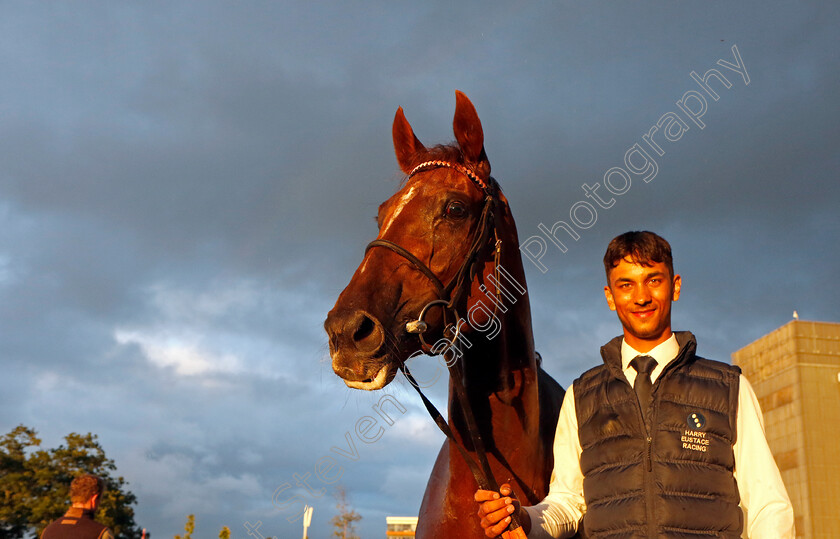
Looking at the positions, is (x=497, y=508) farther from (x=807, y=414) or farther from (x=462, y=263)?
(x=807, y=414)

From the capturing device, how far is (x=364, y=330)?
2674 mm

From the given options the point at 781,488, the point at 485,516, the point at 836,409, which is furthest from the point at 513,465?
the point at 836,409

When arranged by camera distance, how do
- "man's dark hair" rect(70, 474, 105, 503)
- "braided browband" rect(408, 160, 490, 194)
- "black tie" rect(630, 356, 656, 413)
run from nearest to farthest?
"black tie" rect(630, 356, 656, 413) < "braided browband" rect(408, 160, 490, 194) < "man's dark hair" rect(70, 474, 105, 503)

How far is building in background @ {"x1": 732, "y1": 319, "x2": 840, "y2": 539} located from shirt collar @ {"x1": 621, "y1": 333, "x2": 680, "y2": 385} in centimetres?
3304

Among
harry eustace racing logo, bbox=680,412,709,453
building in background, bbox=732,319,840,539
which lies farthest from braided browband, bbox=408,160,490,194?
building in background, bbox=732,319,840,539

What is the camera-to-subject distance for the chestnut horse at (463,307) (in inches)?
114

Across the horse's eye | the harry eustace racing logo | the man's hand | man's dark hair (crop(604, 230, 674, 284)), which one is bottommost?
the man's hand

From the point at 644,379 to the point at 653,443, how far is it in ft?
0.70

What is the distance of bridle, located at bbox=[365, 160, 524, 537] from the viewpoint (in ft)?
9.11

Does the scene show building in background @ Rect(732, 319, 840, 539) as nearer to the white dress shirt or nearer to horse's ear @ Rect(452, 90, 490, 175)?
horse's ear @ Rect(452, 90, 490, 175)

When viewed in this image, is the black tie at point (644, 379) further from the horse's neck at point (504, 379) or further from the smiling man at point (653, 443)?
the horse's neck at point (504, 379)

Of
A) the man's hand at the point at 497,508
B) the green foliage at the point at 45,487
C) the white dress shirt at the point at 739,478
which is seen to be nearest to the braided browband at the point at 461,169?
the white dress shirt at the point at 739,478

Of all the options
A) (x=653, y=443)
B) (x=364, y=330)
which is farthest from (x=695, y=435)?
(x=364, y=330)

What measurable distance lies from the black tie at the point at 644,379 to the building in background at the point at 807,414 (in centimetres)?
3308
